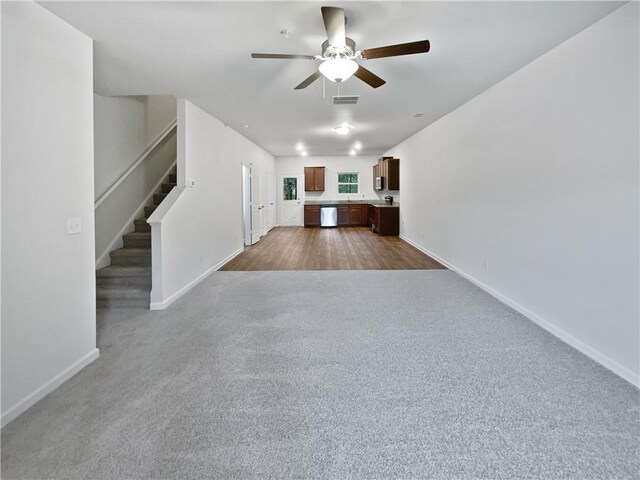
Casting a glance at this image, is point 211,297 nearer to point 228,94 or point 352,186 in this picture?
point 228,94

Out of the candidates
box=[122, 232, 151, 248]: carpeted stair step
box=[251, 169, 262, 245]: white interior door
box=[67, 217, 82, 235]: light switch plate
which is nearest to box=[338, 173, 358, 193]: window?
box=[251, 169, 262, 245]: white interior door

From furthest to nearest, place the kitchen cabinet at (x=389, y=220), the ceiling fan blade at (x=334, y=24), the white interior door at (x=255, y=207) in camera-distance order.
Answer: the kitchen cabinet at (x=389, y=220) → the white interior door at (x=255, y=207) → the ceiling fan blade at (x=334, y=24)

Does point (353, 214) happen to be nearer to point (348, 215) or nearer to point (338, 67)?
point (348, 215)

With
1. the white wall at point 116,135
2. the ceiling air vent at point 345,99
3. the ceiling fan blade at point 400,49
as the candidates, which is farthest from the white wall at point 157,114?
the ceiling fan blade at point 400,49

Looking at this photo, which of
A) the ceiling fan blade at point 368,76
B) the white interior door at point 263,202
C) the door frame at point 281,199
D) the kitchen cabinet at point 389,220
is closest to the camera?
the ceiling fan blade at point 368,76

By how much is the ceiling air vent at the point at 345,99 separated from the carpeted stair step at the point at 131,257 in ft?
10.3

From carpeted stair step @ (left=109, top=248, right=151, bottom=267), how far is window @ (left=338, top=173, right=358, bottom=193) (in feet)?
27.3

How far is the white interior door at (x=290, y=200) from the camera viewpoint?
38.3 feet

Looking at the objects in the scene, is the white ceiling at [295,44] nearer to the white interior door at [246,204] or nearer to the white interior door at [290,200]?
the white interior door at [246,204]

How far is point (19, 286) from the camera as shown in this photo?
198 cm

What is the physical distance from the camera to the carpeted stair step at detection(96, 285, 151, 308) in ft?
12.3

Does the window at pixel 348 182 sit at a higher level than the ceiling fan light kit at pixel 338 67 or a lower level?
higher

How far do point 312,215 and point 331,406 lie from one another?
385 inches

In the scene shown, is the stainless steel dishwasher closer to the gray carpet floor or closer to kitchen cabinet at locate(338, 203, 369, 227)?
kitchen cabinet at locate(338, 203, 369, 227)
